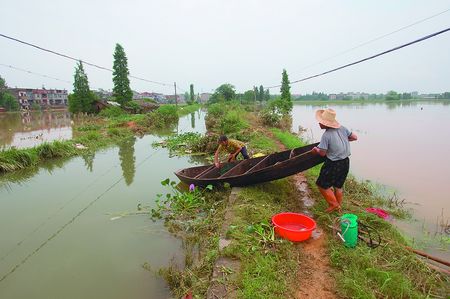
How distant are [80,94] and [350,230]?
107 ft

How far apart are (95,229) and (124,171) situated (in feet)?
12.9

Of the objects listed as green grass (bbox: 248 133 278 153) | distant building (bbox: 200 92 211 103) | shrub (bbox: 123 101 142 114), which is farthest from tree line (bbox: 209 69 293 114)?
distant building (bbox: 200 92 211 103)

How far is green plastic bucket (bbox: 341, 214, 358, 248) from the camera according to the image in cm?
324

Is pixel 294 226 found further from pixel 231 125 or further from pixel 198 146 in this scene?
pixel 231 125

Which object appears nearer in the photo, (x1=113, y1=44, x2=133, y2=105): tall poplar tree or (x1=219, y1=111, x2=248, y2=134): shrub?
(x1=219, y1=111, x2=248, y2=134): shrub

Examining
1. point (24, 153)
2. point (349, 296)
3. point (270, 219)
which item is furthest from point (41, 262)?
point (24, 153)

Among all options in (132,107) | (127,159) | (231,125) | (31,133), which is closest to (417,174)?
(231,125)

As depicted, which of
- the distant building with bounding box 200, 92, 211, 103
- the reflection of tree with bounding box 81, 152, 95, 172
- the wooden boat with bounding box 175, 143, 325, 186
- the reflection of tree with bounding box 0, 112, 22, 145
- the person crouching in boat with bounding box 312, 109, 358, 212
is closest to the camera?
the person crouching in boat with bounding box 312, 109, 358, 212

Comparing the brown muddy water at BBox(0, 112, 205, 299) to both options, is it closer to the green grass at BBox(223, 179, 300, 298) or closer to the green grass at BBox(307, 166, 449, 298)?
the green grass at BBox(223, 179, 300, 298)

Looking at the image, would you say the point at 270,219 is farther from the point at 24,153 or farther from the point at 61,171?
the point at 24,153

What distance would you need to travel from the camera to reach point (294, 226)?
3.79 meters

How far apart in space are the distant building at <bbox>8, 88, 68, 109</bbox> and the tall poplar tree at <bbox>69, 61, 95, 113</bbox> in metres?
33.7

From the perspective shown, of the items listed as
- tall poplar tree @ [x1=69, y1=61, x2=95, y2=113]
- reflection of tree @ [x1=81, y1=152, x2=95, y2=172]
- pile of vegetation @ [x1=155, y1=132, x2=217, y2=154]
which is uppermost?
tall poplar tree @ [x1=69, y1=61, x2=95, y2=113]

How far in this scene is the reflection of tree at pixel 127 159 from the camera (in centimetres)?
808
